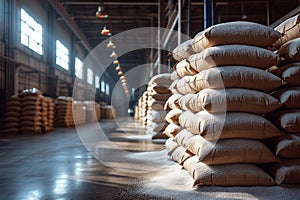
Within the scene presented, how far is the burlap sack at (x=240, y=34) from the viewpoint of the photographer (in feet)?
9.61

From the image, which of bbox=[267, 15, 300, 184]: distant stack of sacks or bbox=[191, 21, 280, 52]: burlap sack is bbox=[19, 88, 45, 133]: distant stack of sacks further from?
bbox=[267, 15, 300, 184]: distant stack of sacks

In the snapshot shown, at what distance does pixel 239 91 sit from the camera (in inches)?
112

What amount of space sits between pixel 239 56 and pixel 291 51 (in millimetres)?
504

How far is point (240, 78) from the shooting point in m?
2.85

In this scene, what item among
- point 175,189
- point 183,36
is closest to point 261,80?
point 175,189

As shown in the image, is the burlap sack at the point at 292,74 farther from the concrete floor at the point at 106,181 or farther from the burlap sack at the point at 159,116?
the burlap sack at the point at 159,116

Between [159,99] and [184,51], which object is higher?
[184,51]

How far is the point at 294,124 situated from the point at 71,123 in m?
12.2

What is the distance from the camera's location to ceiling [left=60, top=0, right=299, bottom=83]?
11.4m

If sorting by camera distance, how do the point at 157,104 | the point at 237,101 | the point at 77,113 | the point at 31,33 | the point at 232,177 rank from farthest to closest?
the point at 77,113 < the point at 31,33 < the point at 157,104 < the point at 237,101 < the point at 232,177

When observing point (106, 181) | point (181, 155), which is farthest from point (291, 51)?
point (106, 181)

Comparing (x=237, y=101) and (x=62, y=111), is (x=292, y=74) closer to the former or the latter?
(x=237, y=101)

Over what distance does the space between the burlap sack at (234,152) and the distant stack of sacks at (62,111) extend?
10.8m

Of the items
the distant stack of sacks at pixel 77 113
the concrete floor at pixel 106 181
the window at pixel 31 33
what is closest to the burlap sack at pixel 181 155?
the concrete floor at pixel 106 181
